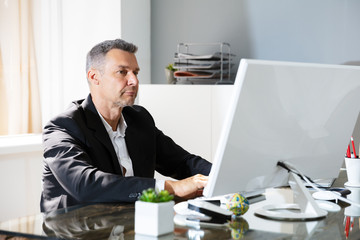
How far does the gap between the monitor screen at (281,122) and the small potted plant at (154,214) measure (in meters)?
0.15

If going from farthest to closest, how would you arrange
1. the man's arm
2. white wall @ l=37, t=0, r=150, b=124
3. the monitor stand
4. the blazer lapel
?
white wall @ l=37, t=0, r=150, b=124
the blazer lapel
the man's arm
the monitor stand

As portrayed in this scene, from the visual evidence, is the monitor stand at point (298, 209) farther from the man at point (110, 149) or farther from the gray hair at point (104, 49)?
the gray hair at point (104, 49)

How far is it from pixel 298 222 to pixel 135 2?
8.90ft

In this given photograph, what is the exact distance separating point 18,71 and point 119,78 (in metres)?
1.62

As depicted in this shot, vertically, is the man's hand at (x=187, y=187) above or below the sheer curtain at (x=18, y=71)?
below

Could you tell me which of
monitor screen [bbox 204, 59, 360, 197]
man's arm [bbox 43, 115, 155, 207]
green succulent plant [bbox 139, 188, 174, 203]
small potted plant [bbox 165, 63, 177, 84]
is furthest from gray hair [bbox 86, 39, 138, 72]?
small potted plant [bbox 165, 63, 177, 84]

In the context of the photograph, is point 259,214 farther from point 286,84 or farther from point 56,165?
point 56,165

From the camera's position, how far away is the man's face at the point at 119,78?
240cm

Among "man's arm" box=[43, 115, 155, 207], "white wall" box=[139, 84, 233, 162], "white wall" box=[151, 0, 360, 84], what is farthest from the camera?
"white wall" box=[139, 84, 233, 162]

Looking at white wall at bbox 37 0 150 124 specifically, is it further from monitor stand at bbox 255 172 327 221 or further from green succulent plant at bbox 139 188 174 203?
green succulent plant at bbox 139 188 174 203

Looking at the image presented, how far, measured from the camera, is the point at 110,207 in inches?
68.7

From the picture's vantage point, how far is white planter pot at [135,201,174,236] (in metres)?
1.35

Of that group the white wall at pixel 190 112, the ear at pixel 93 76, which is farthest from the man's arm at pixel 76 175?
the white wall at pixel 190 112

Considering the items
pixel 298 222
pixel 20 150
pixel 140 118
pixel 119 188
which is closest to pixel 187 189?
pixel 119 188
